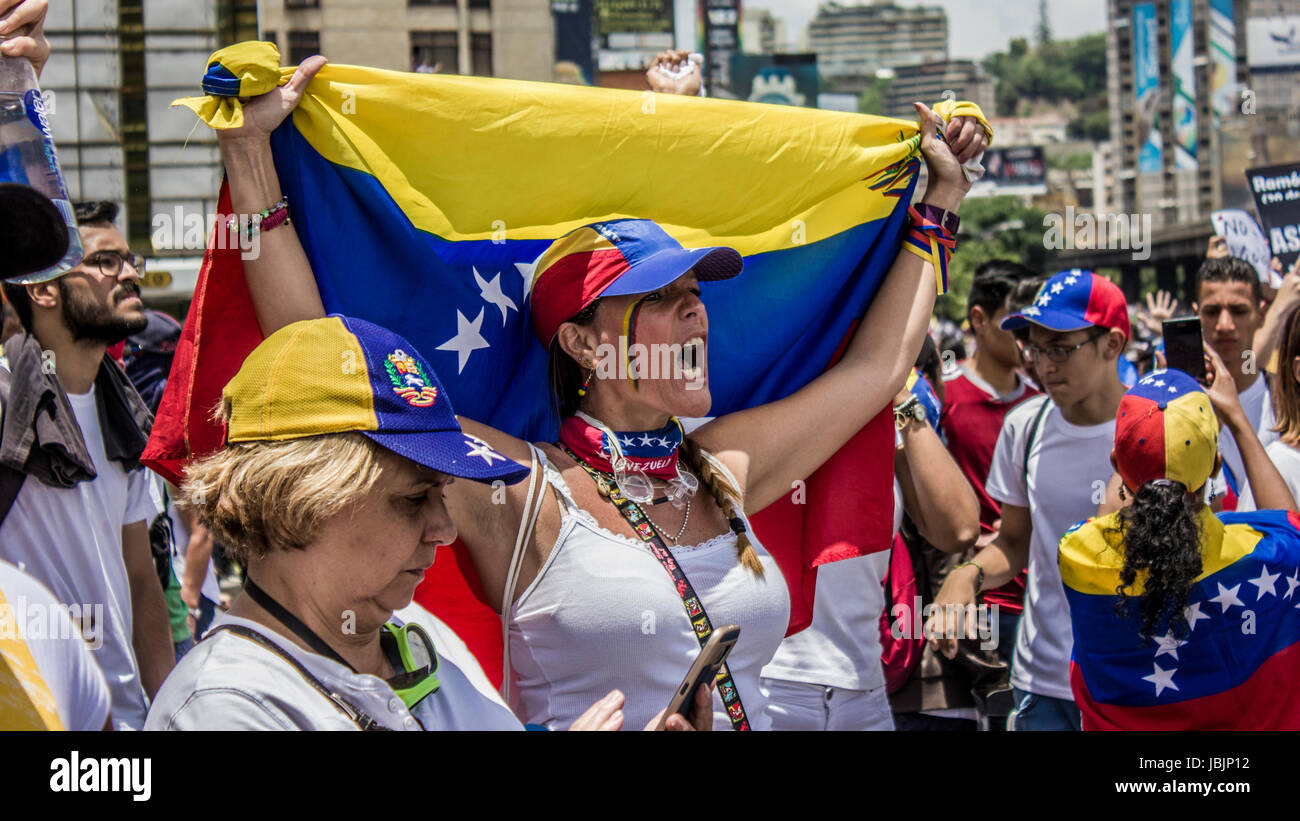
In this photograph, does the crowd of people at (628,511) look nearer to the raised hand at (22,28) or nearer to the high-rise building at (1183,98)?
the raised hand at (22,28)

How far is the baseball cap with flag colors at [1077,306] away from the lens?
434cm

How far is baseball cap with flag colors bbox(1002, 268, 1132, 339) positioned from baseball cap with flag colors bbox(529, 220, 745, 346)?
6.26 feet

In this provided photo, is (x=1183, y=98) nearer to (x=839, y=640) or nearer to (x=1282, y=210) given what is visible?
(x=1282, y=210)

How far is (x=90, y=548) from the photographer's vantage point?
12.2 feet

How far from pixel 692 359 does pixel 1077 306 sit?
7.14 ft

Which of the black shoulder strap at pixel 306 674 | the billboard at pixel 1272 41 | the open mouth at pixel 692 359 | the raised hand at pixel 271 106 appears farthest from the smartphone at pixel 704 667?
the billboard at pixel 1272 41

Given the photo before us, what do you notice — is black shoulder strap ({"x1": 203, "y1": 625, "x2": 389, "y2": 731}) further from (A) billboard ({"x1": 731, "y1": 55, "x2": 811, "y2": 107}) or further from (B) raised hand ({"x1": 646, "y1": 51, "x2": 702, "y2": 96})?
(A) billboard ({"x1": 731, "y1": 55, "x2": 811, "y2": 107})

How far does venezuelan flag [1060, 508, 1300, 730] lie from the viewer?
303 centimetres

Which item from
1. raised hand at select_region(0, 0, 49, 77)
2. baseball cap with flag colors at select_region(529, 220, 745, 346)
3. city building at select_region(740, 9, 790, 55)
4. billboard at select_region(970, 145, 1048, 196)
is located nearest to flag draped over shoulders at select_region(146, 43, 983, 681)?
baseball cap with flag colors at select_region(529, 220, 745, 346)

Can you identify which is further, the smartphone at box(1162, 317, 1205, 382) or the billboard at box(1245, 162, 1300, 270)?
the billboard at box(1245, 162, 1300, 270)

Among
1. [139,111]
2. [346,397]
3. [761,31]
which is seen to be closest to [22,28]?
[346,397]

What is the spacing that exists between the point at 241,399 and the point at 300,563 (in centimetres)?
25

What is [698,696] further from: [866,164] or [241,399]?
[866,164]
